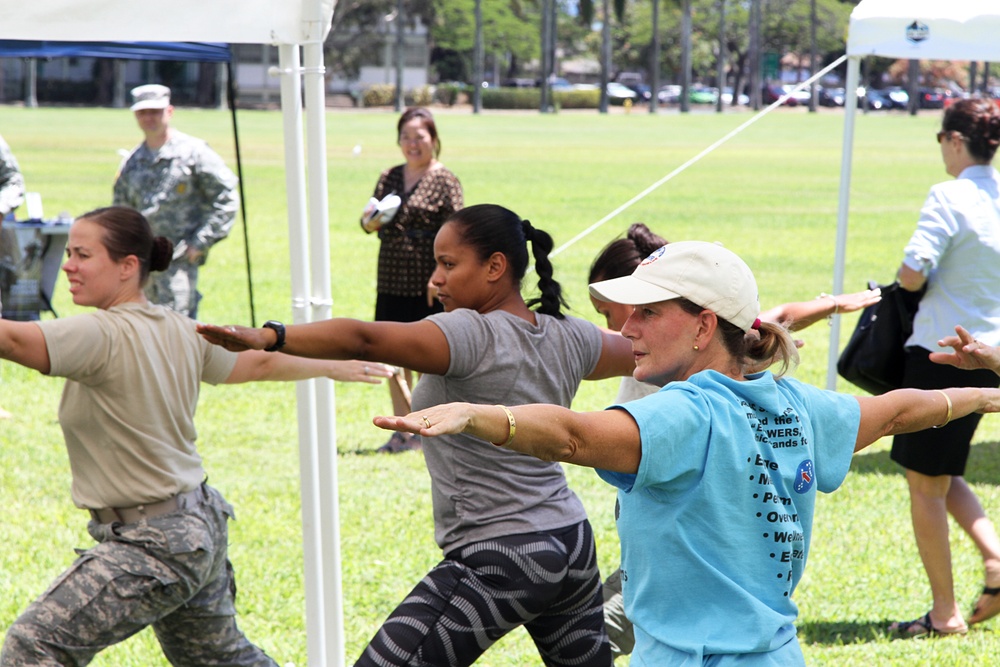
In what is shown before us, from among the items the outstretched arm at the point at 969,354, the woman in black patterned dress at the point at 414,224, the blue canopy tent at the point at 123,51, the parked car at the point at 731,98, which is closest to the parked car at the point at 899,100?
the parked car at the point at 731,98

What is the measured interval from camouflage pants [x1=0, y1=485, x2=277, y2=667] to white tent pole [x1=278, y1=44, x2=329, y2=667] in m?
0.26

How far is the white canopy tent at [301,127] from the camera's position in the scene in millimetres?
3410

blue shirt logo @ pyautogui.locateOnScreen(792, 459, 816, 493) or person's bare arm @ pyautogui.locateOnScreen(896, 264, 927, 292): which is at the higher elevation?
blue shirt logo @ pyautogui.locateOnScreen(792, 459, 816, 493)

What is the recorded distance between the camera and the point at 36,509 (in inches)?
259

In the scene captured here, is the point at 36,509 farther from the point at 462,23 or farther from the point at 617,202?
the point at 462,23

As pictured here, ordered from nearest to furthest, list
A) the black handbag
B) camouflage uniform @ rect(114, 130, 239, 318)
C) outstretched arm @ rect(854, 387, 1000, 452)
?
outstretched arm @ rect(854, 387, 1000, 452) < the black handbag < camouflage uniform @ rect(114, 130, 239, 318)

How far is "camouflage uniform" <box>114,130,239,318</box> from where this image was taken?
8.74m

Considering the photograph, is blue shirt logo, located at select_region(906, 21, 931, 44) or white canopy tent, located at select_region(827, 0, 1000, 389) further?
blue shirt logo, located at select_region(906, 21, 931, 44)

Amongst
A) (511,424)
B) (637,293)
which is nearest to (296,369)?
(637,293)

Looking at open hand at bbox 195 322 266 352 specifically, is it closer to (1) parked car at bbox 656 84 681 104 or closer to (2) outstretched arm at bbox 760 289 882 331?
(2) outstretched arm at bbox 760 289 882 331

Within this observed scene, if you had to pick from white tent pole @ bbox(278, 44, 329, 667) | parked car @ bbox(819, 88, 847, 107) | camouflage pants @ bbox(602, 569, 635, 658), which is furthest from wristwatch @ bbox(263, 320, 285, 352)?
parked car @ bbox(819, 88, 847, 107)

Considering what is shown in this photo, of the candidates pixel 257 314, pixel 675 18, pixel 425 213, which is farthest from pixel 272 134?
pixel 675 18

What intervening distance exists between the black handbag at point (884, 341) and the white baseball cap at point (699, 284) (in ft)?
10.6

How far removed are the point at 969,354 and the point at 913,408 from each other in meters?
0.40
